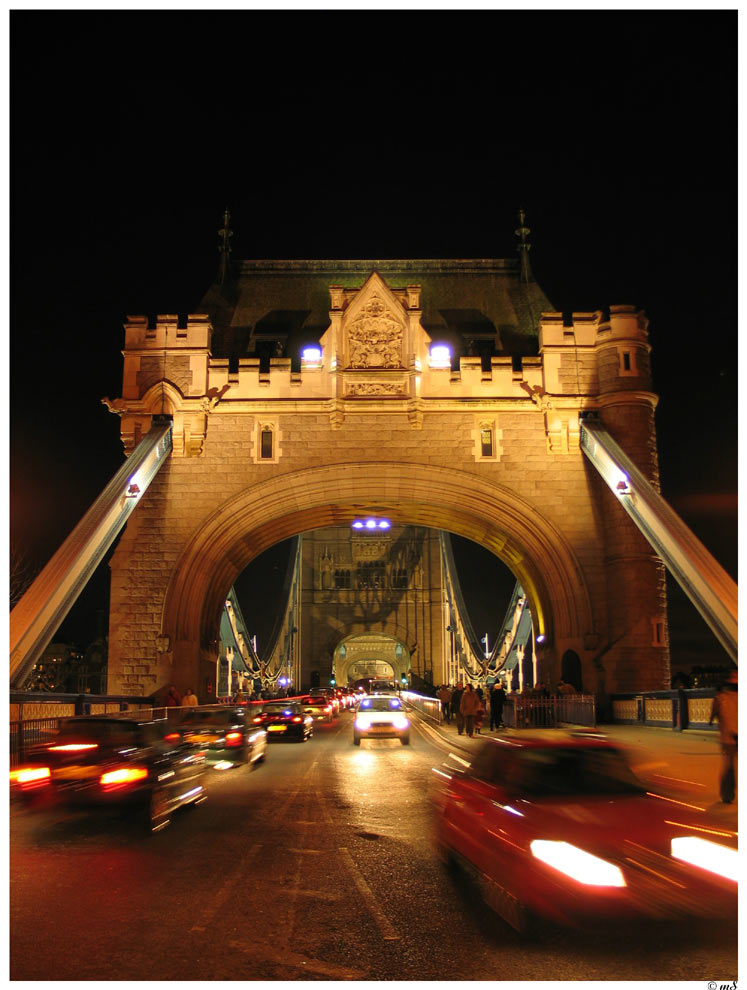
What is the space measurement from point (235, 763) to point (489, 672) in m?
36.6

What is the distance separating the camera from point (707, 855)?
559 cm

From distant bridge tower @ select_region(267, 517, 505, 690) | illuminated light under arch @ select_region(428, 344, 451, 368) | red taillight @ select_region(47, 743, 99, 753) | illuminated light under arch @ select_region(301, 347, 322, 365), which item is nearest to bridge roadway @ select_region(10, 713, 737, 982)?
red taillight @ select_region(47, 743, 99, 753)

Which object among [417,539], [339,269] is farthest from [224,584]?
[417,539]

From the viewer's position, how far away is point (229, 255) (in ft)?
111

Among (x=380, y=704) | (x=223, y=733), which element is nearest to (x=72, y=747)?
(x=223, y=733)

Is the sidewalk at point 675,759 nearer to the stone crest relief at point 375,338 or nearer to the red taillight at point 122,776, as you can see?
the red taillight at point 122,776

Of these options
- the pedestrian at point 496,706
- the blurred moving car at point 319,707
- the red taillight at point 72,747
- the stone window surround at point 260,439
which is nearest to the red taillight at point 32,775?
the red taillight at point 72,747

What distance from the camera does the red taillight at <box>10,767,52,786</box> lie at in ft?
32.2

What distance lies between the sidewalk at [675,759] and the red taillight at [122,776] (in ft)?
12.2

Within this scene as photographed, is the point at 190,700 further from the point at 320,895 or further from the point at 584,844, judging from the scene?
the point at 584,844

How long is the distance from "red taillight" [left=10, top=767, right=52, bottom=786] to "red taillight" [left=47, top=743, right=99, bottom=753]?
232 mm

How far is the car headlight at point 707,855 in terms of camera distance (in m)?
5.53
